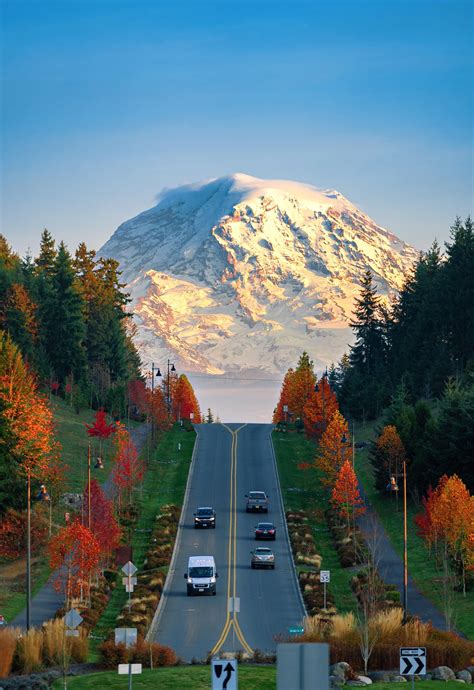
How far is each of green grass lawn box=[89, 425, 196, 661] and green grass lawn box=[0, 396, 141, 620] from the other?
14.7 ft

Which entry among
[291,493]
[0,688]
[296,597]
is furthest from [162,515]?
[0,688]

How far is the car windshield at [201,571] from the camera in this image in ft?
230

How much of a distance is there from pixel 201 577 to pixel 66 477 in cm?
3304

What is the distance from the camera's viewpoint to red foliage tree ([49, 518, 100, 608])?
64000mm

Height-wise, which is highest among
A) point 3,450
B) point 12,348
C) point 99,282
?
point 99,282

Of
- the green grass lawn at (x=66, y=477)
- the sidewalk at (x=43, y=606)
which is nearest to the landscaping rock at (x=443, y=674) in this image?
the sidewalk at (x=43, y=606)

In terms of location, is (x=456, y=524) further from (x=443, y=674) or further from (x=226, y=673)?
(x=226, y=673)

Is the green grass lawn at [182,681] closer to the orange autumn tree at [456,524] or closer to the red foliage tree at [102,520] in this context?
the orange autumn tree at [456,524]

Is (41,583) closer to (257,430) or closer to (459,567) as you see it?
(459,567)

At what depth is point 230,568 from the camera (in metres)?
77.9

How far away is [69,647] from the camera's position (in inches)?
1917

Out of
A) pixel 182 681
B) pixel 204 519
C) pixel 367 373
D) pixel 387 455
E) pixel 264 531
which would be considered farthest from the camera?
pixel 367 373

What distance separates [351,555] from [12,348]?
3111 cm

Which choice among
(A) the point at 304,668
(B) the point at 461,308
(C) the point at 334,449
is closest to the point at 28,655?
(A) the point at 304,668
